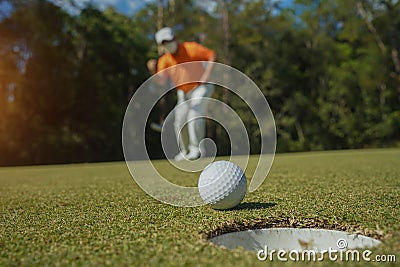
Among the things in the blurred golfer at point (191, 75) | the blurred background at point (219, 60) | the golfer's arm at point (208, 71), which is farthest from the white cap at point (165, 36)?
the blurred background at point (219, 60)

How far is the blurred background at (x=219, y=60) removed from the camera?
1430cm

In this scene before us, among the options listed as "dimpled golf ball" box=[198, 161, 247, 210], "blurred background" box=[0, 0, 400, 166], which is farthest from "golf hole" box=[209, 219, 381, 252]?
"blurred background" box=[0, 0, 400, 166]

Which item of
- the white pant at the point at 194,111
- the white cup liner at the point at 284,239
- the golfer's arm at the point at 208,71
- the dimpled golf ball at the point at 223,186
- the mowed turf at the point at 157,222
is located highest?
the golfer's arm at the point at 208,71

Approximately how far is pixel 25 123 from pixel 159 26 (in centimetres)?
697

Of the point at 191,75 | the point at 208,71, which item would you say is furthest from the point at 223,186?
the point at 191,75

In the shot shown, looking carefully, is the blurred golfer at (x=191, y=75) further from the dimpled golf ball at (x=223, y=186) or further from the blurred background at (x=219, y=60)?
the blurred background at (x=219, y=60)

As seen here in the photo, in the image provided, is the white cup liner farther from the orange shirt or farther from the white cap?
the white cap

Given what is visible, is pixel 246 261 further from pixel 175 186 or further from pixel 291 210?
pixel 175 186

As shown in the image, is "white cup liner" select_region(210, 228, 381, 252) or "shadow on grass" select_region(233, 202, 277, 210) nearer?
"white cup liner" select_region(210, 228, 381, 252)

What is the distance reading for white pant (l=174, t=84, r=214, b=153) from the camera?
20.3ft

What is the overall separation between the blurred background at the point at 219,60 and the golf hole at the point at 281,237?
13547mm

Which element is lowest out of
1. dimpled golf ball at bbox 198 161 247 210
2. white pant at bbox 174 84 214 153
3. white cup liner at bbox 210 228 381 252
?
white cup liner at bbox 210 228 381 252

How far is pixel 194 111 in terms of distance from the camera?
621cm

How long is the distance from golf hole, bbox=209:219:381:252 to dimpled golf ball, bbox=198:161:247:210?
32cm
